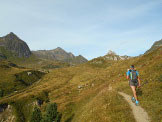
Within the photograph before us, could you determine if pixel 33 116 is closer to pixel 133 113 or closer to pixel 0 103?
pixel 133 113

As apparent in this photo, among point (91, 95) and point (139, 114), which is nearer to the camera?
point (139, 114)

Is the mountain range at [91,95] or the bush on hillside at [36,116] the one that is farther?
the bush on hillside at [36,116]

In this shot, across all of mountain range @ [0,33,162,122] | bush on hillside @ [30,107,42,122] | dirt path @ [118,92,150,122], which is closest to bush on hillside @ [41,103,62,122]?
mountain range @ [0,33,162,122]

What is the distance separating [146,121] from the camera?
1298cm

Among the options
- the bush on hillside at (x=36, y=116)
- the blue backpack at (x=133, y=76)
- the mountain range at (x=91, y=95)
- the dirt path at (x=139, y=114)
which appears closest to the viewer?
the dirt path at (x=139, y=114)

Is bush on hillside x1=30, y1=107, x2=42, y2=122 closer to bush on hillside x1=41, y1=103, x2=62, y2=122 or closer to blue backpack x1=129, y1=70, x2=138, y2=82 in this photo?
bush on hillside x1=41, y1=103, x2=62, y2=122

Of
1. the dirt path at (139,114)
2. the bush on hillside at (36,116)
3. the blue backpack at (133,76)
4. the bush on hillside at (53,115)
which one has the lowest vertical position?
the bush on hillside at (36,116)

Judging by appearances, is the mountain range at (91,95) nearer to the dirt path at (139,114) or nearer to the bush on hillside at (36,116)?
the dirt path at (139,114)

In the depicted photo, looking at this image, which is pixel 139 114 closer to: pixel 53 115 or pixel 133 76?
pixel 133 76

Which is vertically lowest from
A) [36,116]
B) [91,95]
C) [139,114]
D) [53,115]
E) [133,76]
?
[36,116]

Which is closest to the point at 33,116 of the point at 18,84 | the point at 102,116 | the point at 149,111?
the point at 102,116

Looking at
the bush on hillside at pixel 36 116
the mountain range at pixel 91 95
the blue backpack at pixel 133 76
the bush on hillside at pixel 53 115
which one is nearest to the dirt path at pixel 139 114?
the mountain range at pixel 91 95

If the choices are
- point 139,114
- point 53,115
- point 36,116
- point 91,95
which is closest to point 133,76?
point 139,114

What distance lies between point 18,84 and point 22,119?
85.3m
